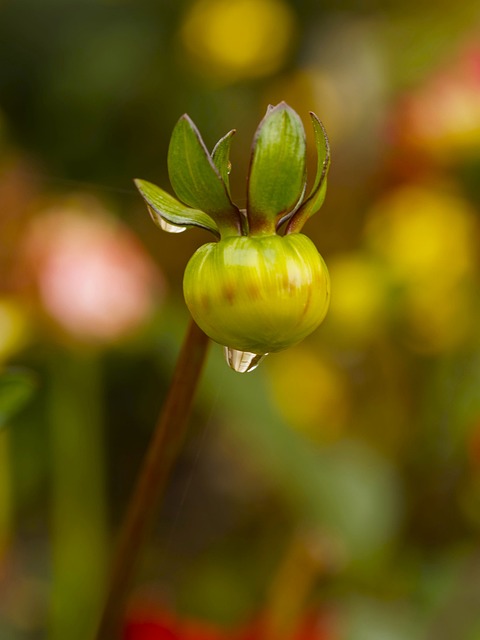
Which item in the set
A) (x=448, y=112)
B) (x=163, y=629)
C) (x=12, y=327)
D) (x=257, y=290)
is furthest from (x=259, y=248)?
(x=448, y=112)

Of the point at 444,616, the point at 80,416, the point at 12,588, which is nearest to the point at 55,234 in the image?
the point at 80,416

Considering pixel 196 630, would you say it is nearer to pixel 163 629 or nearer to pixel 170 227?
pixel 163 629

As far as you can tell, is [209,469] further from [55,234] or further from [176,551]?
[55,234]

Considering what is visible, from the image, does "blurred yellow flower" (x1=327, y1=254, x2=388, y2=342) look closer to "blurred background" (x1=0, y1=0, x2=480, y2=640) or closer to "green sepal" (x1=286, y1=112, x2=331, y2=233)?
"blurred background" (x1=0, y1=0, x2=480, y2=640)

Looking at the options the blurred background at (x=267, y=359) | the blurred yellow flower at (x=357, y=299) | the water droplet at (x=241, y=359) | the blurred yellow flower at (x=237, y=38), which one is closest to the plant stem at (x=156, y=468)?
the water droplet at (x=241, y=359)

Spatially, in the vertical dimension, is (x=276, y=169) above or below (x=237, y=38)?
below

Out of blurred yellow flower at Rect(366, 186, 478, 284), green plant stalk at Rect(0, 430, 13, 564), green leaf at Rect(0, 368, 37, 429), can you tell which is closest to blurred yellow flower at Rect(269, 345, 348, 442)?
blurred yellow flower at Rect(366, 186, 478, 284)
